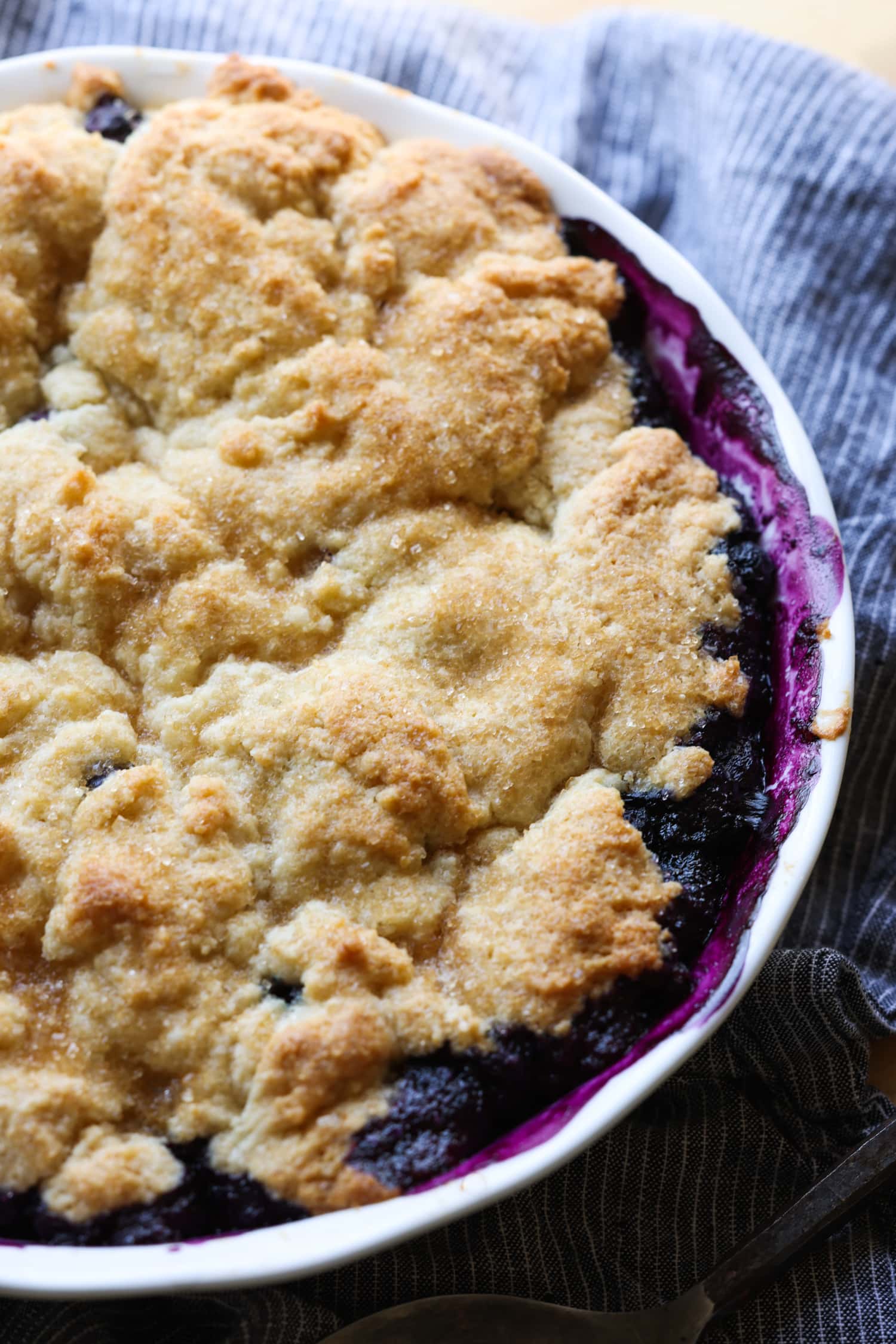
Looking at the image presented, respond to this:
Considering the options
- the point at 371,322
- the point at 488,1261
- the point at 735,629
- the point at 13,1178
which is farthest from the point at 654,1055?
the point at 371,322

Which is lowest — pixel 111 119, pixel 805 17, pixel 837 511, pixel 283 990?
pixel 283 990

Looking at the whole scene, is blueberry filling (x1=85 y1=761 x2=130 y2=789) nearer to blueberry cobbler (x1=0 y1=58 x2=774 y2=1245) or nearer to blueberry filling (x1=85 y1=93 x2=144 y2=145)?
blueberry cobbler (x1=0 y1=58 x2=774 y2=1245)

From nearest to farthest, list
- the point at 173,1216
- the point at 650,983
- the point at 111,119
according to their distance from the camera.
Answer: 1. the point at 173,1216
2. the point at 650,983
3. the point at 111,119

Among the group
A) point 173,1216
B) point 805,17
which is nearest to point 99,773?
point 173,1216

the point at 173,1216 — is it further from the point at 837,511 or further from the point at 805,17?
the point at 805,17

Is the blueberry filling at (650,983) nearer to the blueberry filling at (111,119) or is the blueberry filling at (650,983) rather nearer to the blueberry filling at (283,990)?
the blueberry filling at (283,990)

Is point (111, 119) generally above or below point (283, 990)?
above

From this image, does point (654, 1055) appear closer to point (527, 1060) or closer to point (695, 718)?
point (527, 1060)
